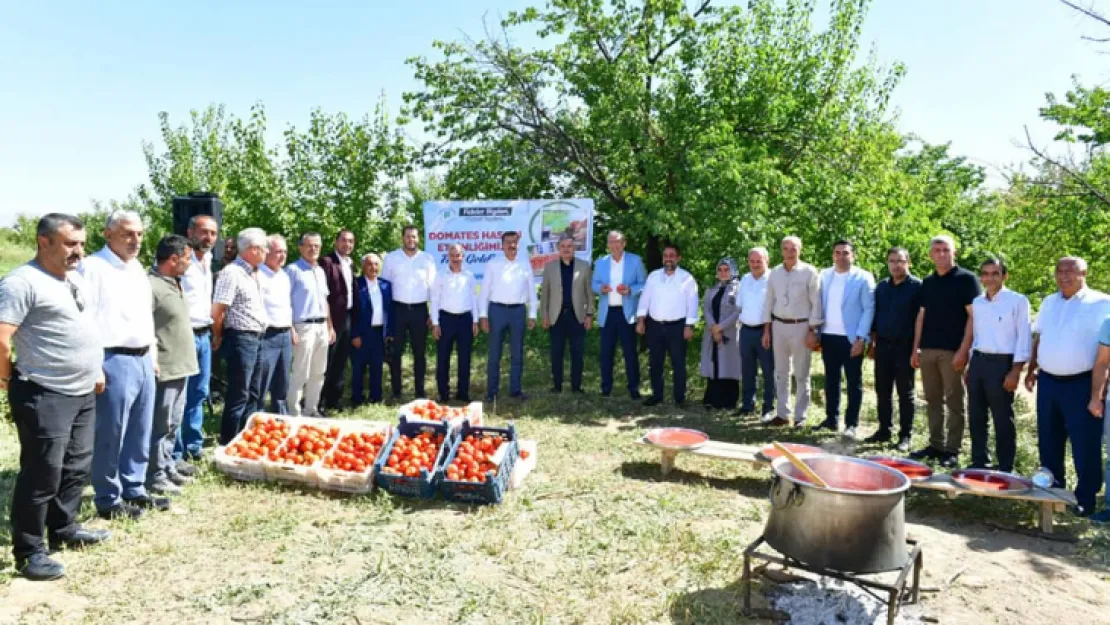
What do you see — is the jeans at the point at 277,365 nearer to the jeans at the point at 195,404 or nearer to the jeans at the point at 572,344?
the jeans at the point at 195,404

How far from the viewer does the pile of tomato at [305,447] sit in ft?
18.4

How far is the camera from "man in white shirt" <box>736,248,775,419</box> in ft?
26.2

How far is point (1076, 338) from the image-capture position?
17.2ft

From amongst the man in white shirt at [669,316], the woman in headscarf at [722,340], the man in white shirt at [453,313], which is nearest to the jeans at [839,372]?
the woman in headscarf at [722,340]

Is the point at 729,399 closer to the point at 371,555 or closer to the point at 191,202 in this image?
the point at 371,555

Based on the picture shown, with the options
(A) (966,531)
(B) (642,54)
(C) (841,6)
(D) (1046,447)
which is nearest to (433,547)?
(A) (966,531)

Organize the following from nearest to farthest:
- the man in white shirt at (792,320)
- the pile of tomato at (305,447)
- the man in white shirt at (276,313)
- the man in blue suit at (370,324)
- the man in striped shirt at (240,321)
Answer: the pile of tomato at (305,447) → the man in striped shirt at (240,321) → the man in white shirt at (276,313) → the man in white shirt at (792,320) → the man in blue suit at (370,324)

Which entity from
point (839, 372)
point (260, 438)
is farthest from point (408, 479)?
point (839, 372)

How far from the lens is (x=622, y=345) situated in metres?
8.98

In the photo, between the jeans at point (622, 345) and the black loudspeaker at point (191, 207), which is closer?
the black loudspeaker at point (191, 207)

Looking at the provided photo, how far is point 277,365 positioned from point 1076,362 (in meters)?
6.66

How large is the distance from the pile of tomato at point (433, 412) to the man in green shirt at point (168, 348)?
201 cm

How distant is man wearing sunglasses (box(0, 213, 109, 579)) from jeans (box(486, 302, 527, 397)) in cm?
510

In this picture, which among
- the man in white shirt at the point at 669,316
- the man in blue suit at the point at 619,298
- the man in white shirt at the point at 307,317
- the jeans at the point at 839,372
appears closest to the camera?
the man in white shirt at the point at 307,317
